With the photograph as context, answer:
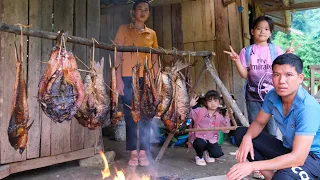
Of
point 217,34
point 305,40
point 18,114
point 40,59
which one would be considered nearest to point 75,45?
point 40,59

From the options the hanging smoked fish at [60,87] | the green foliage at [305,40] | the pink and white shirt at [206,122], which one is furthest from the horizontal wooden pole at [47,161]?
the green foliage at [305,40]

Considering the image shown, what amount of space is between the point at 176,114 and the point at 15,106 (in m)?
1.93

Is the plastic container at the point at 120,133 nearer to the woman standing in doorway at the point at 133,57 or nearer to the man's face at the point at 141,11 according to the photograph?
the woman standing in doorway at the point at 133,57

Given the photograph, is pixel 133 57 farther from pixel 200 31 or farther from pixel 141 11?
pixel 200 31

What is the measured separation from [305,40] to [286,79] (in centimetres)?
2813

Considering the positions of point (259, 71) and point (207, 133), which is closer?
point (259, 71)

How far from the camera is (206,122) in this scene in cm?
541

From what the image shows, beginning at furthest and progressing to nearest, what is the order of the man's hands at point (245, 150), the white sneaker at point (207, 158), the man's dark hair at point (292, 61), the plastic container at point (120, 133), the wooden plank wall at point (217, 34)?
the plastic container at point (120, 133) → the wooden plank wall at point (217, 34) → the white sneaker at point (207, 158) → the man's hands at point (245, 150) → the man's dark hair at point (292, 61)

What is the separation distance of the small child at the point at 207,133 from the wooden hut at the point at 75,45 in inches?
24.7

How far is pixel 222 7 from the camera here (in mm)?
7102

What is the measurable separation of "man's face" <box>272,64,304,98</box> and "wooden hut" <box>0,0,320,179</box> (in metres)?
1.89

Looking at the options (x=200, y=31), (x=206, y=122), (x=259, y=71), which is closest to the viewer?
(x=259, y=71)

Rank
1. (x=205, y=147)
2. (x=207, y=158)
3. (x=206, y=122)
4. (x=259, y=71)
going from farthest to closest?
(x=206, y=122)
(x=207, y=158)
(x=205, y=147)
(x=259, y=71)

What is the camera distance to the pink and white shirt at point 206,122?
5305mm
